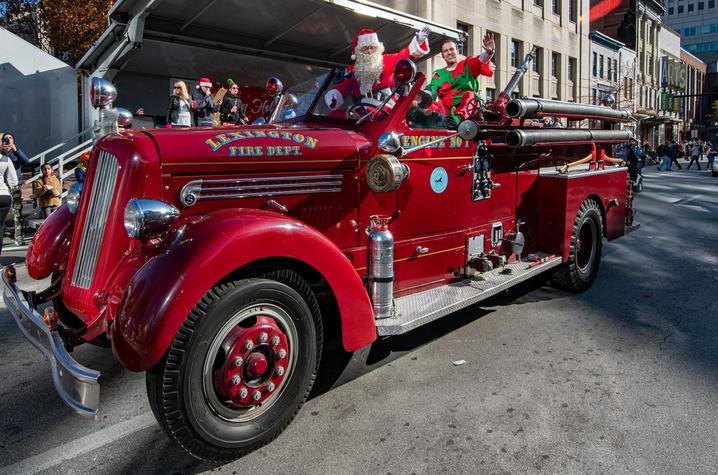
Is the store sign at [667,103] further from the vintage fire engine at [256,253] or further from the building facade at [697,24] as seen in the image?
the vintage fire engine at [256,253]

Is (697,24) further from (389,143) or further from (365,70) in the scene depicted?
(389,143)

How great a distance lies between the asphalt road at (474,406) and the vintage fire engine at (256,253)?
0.37 metres

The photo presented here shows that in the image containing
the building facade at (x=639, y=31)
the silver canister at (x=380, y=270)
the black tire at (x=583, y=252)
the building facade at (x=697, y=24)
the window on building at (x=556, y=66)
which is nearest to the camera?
the silver canister at (x=380, y=270)

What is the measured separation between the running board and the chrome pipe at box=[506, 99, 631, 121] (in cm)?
128

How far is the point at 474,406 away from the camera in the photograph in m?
3.04

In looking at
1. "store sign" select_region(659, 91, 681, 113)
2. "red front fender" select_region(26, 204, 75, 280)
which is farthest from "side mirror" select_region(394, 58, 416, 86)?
"store sign" select_region(659, 91, 681, 113)

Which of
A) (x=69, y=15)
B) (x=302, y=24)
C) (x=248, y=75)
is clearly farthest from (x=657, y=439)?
(x=69, y=15)

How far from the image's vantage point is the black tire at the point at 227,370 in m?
2.32

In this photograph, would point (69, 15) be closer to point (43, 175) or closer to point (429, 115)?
point (43, 175)

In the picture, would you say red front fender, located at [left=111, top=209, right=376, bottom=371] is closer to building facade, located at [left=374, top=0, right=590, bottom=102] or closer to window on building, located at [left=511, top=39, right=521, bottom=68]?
building facade, located at [left=374, top=0, right=590, bottom=102]

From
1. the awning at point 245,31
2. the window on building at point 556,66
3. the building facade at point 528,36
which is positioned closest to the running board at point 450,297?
the awning at point 245,31

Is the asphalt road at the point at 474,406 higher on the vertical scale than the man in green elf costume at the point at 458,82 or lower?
lower

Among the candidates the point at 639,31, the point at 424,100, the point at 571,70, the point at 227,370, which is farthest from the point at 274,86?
the point at 639,31

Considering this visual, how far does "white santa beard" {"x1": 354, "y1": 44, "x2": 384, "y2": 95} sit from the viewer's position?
380cm
